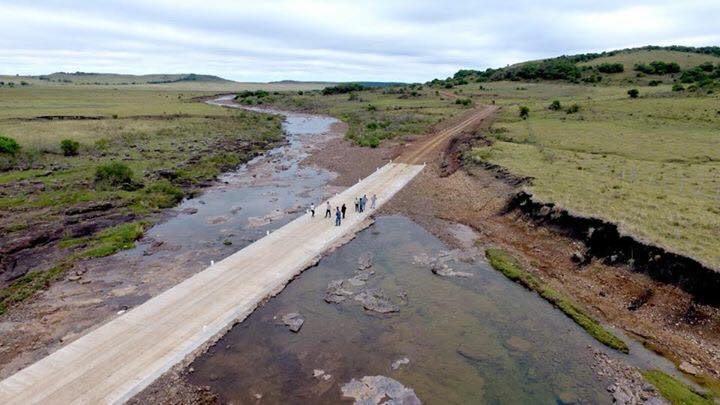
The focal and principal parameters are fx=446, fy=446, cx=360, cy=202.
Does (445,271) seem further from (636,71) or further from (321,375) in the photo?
(636,71)

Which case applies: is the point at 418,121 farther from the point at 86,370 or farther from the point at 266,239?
the point at 86,370

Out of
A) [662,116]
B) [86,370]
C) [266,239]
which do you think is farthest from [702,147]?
[86,370]

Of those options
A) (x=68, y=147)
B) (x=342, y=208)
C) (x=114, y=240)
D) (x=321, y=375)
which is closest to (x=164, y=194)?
(x=114, y=240)

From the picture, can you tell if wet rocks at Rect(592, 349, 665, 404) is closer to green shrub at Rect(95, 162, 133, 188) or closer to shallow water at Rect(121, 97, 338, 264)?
shallow water at Rect(121, 97, 338, 264)

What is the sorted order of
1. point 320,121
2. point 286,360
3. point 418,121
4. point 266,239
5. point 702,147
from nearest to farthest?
point 286,360 → point 266,239 → point 702,147 → point 418,121 → point 320,121

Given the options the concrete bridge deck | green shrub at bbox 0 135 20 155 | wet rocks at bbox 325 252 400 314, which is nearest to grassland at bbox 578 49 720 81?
wet rocks at bbox 325 252 400 314

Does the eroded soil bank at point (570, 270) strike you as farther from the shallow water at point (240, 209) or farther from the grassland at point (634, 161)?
the shallow water at point (240, 209)

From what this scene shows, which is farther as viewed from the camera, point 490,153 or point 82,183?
point 490,153
